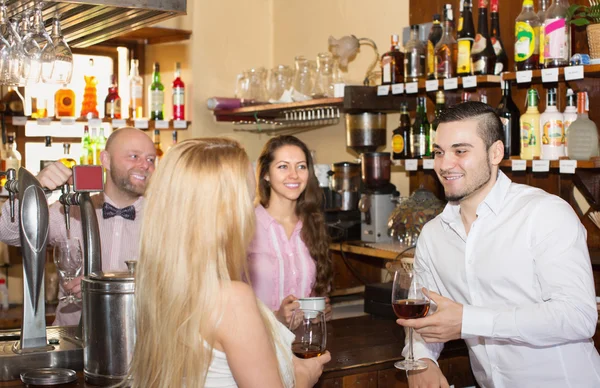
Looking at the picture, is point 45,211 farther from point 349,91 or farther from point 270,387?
point 349,91

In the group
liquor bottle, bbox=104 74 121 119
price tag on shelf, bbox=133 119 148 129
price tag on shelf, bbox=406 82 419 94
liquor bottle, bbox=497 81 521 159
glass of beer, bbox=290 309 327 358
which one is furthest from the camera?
liquor bottle, bbox=104 74 121 119

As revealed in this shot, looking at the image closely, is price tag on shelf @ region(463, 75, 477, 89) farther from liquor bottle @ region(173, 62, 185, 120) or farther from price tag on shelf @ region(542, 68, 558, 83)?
liquor bottle @ region(173, 62, 185, 120)

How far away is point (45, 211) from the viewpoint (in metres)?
2.22

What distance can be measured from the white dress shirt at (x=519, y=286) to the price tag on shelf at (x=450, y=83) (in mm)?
1370

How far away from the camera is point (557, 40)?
3.28m

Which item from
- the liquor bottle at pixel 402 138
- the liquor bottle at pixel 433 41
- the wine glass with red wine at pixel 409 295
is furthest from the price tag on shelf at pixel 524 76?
the wine glass with red wine at pixel 409 295

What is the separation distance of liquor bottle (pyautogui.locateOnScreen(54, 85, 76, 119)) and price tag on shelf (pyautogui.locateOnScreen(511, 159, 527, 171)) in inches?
118

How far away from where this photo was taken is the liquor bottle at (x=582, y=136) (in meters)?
3.22

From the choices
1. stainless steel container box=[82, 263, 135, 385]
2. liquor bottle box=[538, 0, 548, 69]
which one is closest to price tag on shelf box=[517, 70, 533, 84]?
liquor bottle box=[538, 0, 548, 69]

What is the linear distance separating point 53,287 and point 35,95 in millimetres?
1320

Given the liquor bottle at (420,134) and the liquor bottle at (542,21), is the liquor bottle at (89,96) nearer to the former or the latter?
the liquor bottle at (420,134)

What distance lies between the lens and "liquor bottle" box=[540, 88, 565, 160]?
3332 mm

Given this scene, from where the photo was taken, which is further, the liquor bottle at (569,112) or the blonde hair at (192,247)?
the liquor bottle at (569,112)

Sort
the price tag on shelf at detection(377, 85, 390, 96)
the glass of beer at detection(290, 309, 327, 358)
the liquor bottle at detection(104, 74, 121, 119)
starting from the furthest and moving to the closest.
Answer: the liquor bottle at detection(104, 74, 121, 119)
the price tag on shelf at detection(377, 85, 390, 96)
the glass of beer at detection(290, 309, 327, 358)
